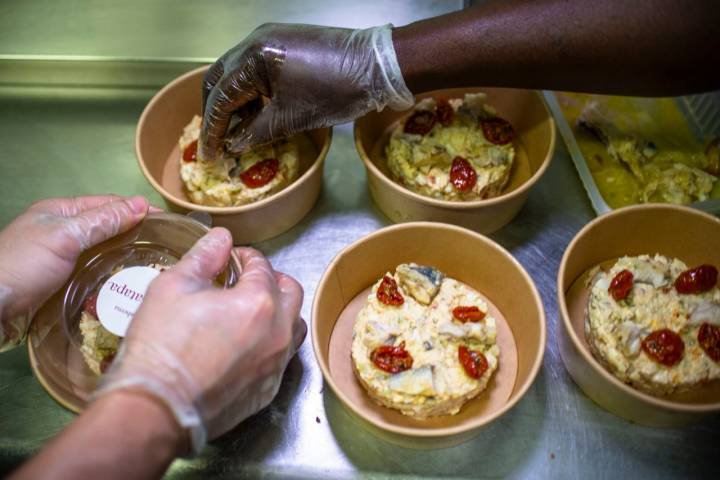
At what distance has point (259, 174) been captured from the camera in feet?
6.40

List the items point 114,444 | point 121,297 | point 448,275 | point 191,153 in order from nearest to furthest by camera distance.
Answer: point 114,444 → point 121,297 → point 448,275 → point 191,153

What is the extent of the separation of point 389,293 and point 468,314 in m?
0.24

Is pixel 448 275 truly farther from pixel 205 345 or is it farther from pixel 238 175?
pixel 205 345

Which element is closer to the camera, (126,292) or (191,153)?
(126,292)

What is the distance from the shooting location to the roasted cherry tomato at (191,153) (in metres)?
2.00

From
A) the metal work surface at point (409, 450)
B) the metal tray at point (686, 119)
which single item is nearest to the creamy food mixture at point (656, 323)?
the metal work surface at point (409, 450)

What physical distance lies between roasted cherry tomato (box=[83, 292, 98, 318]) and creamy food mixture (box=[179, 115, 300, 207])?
519 mm

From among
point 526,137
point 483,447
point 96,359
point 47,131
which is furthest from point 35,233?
point 526,137

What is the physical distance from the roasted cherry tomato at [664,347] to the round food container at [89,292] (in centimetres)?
114

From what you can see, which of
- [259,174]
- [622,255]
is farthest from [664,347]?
[259,174]

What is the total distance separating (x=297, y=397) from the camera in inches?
68.0

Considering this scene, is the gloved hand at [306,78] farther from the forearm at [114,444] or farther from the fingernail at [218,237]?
the forearm at [114,444]

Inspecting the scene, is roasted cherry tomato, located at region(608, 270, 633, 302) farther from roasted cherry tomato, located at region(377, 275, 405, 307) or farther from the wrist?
the wrist

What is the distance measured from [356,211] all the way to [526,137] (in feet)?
2.21
